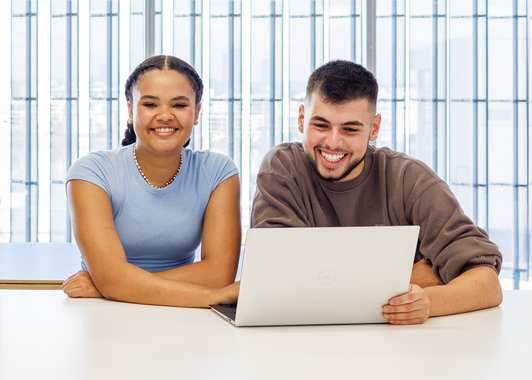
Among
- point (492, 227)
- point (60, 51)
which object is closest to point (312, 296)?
point (492, 227)

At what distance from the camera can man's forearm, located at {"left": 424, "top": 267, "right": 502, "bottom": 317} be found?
1192 millimetres

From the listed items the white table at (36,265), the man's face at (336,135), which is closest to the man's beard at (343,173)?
the man's face at (336,135)

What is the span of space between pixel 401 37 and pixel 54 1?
13.0 ft

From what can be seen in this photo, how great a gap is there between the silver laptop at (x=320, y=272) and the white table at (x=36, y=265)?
5.59 ft

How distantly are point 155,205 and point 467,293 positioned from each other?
35.4 inches

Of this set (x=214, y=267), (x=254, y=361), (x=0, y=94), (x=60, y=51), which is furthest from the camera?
(x=60, y=51)

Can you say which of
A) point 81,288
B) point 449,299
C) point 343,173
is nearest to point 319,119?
point 343,173

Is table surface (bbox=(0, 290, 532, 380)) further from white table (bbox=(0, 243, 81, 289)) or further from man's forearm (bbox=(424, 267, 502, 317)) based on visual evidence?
white table (bbox=(0, 243, 81, 289))

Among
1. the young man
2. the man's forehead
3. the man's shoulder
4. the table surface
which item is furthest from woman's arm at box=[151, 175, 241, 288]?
the man's shoulder

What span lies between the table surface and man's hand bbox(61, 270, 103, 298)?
11 cm

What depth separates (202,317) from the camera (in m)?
1.17

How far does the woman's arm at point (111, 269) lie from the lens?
1270mm

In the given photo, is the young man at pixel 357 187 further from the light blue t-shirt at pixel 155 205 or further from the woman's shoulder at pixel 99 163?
the woman's shoulder at pixel 99 163

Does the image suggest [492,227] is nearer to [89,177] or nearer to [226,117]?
[226,117]
